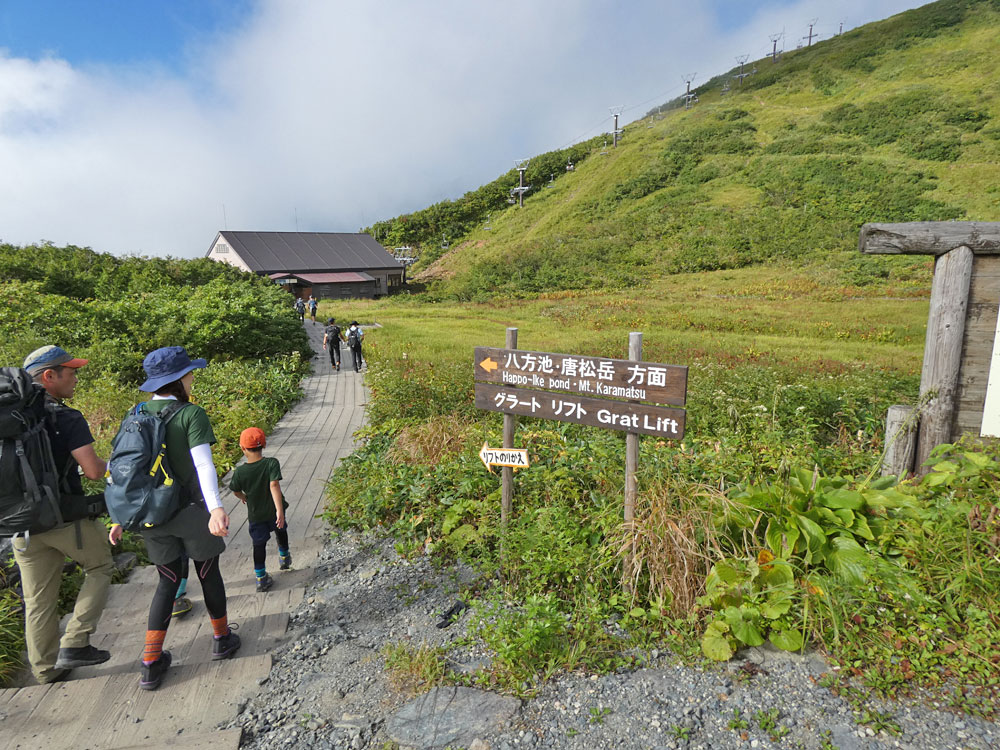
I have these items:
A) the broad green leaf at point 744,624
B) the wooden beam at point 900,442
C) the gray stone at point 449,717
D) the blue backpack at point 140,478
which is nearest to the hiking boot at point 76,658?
the blue backpack at point 140,478

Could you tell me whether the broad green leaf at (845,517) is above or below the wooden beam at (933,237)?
below

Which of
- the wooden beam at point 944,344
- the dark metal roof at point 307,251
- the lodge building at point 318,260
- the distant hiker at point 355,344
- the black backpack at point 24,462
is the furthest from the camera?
the dark metal roof at point 307,251

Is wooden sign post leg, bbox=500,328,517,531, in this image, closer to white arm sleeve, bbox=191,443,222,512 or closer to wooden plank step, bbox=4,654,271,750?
wooden plank step, bbox=4,654,271,750

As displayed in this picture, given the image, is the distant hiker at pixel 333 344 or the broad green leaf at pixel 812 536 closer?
the broad green leaf at pixel 812 536

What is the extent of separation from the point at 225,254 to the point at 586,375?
50.1 metres

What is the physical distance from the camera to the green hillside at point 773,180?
127ft

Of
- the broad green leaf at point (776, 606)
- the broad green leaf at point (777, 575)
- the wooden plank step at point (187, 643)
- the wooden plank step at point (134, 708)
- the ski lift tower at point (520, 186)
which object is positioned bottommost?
the wooden plank step at point (187, 643)

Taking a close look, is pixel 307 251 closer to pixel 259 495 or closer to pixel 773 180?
pixel 773 180

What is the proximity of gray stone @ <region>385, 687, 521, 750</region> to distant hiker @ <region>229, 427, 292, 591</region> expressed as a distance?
195 cm

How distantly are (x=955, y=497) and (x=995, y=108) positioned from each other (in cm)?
6572

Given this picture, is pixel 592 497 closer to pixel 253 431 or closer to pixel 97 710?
pixel 253 431

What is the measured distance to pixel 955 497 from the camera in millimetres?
3555

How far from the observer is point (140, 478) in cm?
293

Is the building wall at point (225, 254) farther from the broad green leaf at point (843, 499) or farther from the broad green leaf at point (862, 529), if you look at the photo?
the broad green leaf at point (862, 529)
